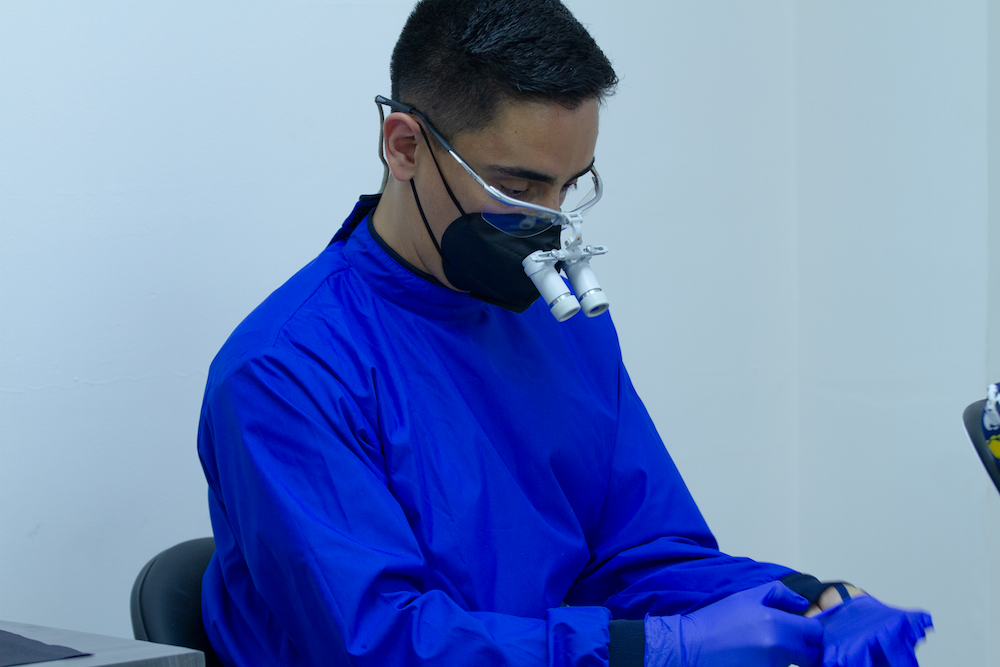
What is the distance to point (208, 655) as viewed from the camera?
3.78 ft

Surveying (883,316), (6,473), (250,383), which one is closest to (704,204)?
(883,316)

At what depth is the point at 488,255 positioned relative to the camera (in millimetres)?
1127

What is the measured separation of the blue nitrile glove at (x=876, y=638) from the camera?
97 cm

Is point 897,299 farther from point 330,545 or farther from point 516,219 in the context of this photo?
point 330,545

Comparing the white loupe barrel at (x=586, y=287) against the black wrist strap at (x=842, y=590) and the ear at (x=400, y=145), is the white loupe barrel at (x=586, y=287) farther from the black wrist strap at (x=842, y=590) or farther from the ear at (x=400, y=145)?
the black wrist strap at (x=842, y=590)

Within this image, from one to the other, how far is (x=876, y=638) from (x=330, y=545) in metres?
0.60

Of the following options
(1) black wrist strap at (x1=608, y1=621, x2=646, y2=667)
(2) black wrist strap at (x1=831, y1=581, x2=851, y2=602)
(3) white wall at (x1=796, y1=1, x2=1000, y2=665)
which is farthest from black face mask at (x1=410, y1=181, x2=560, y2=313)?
(3) white wall at (x1=796, y1=1, x2=1000, y2=665)

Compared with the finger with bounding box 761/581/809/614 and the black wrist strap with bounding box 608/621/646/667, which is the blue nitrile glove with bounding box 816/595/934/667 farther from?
the black wrist strap with bounding box 608/621/646/667

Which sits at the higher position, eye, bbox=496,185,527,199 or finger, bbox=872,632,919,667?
eye, bbox=496,185,527,199

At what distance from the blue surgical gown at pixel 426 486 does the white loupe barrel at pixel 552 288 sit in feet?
0.53

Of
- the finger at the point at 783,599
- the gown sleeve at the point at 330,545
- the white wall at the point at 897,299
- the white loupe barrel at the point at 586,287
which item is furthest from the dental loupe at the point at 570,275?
the white wall at the point at 897,299

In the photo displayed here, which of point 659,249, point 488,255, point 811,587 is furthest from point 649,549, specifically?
point 659,249

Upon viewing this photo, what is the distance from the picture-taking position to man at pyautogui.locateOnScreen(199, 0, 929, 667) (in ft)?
3.11

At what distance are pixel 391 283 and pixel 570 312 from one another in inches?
10.7
